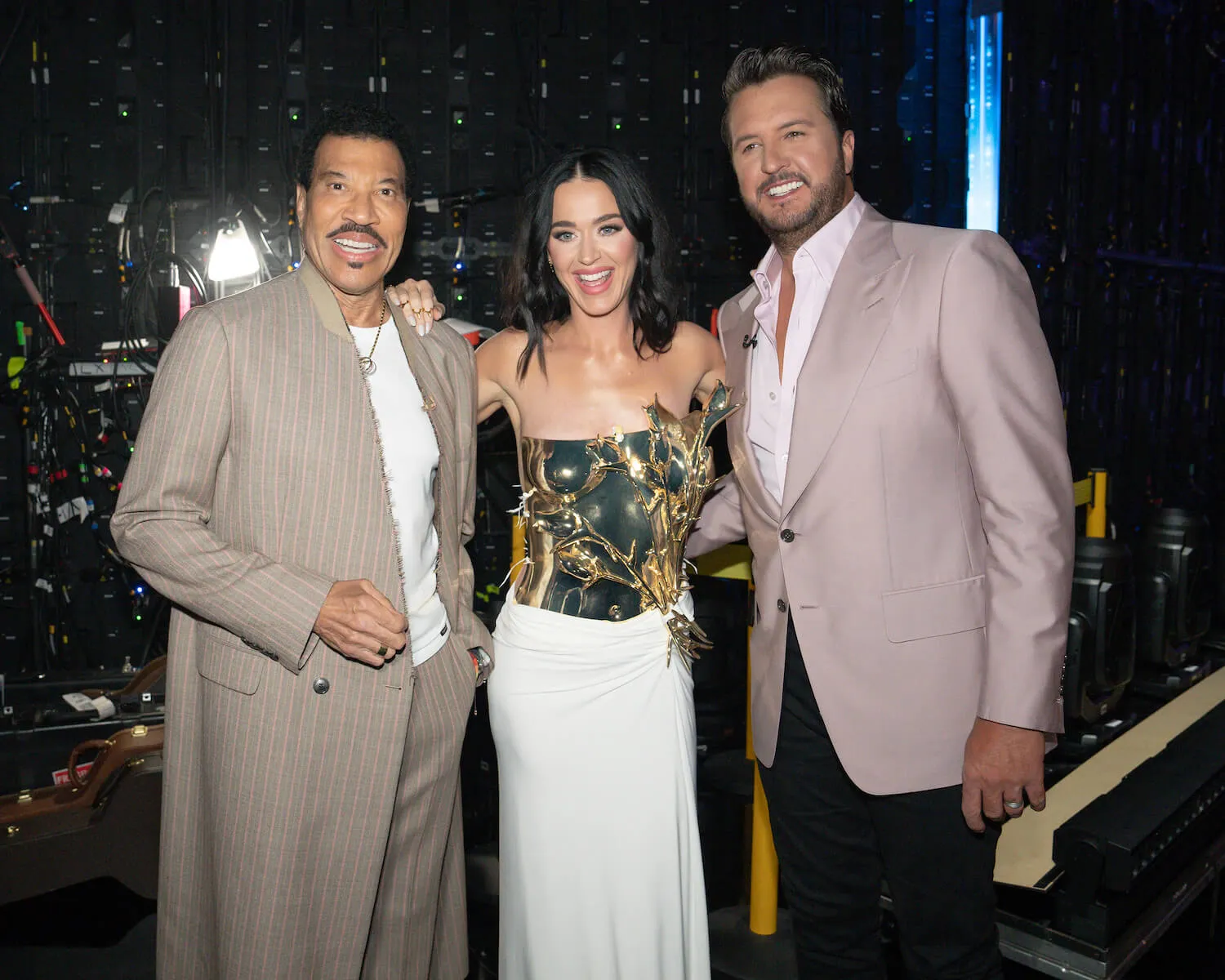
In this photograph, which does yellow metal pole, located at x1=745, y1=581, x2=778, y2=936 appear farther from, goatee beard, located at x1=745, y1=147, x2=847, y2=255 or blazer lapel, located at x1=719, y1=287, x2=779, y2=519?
goatee beard, located at x1=745, y1=147, x2=847, y2=255

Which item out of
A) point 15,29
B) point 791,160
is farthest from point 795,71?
point 15,29

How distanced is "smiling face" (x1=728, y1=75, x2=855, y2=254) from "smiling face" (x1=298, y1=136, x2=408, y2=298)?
2.23ft

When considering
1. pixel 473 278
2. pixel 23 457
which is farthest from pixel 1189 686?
pixel 23 457

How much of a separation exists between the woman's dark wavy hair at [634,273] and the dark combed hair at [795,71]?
0.96 ft

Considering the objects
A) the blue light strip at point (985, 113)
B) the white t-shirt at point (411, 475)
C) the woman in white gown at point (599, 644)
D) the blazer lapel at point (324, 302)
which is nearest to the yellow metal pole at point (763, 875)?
the woman in white gown at point (599, 644)

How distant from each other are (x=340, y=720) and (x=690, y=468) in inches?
33.3

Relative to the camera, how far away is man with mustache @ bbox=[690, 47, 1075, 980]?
162cm

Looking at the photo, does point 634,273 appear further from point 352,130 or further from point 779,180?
point 352,130

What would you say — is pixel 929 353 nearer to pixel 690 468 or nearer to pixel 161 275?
pixel 690 468

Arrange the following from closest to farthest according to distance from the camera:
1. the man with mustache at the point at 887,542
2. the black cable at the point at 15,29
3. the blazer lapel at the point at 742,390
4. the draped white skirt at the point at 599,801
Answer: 1. the man with mustache at the point at 887,542
2. the blazer lapel at the point at 742,390
3. the draped white skirt at the point at 599,801
4. the black cable at the point at 15,29

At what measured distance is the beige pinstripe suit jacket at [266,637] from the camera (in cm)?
164

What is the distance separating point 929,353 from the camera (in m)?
1.68

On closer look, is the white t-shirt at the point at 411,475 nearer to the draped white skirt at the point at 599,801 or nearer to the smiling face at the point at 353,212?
the smiling face at the point at 353,212

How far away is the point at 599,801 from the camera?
1.99 meters
